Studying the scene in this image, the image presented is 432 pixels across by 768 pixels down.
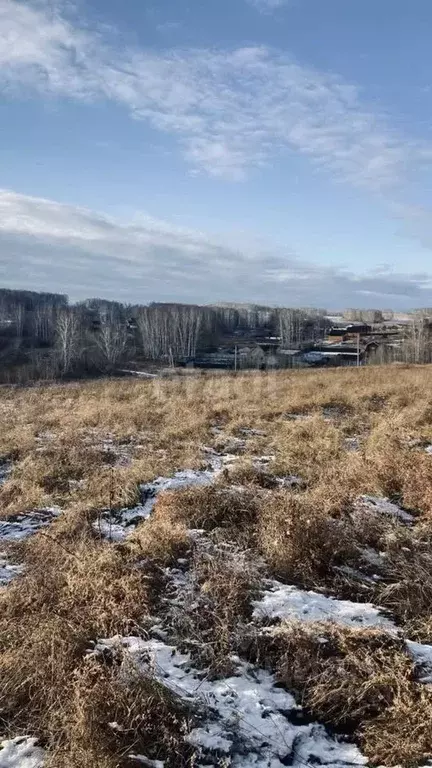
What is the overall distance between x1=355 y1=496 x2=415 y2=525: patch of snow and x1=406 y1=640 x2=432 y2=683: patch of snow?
2105mm

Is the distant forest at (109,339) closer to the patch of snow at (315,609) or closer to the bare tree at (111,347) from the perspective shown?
the bare tree at (111,347)

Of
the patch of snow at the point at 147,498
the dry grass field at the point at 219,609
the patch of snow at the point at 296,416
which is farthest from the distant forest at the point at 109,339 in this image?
the dry grass field at the point at 219,609

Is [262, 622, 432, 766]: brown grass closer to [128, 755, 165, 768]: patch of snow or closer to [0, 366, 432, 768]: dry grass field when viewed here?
[0, 366, 432, 768]: dry grass field

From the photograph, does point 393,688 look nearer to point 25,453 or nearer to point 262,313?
point 25,453

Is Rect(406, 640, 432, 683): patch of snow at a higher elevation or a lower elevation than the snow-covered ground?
lower

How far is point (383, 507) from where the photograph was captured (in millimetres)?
5961

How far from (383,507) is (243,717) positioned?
3.55 m

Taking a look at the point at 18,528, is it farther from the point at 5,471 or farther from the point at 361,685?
the point at 361,685

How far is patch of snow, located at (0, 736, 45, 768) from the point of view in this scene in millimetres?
2598

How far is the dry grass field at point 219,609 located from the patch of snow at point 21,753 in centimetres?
1

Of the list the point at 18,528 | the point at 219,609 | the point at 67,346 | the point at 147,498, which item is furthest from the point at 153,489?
the point at 67,346

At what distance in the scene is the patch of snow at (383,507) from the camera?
18.5 ft

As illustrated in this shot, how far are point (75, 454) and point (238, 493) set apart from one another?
355 centimetres

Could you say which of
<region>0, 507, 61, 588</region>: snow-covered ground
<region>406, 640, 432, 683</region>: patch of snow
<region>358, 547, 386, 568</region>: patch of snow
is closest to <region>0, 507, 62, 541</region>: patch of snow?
<region>0, 507, 61, 588</region>: snow-covered ground
